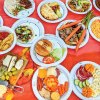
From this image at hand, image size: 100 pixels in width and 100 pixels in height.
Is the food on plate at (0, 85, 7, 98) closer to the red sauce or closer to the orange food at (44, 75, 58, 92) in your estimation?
the orange food at (44, 75, 58, 92)

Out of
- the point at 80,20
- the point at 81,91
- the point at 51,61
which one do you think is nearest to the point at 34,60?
the point at 51,61

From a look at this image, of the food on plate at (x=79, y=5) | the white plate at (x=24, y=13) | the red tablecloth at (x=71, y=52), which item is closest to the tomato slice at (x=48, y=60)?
the red tablecloth at (x=71, y=52)

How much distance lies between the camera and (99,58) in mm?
2275

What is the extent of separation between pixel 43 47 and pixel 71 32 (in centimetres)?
32

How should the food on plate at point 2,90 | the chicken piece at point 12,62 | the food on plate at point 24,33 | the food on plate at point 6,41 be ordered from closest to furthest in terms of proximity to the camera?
the food on plate at point 2,90 < the chicken piece at point 12,62 < the food on plate at point 6,41 < the food on plate at point 24,33

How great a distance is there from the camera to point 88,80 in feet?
6.93

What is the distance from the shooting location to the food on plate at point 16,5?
2.41 meters

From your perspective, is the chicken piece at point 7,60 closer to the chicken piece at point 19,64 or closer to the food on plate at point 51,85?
the chicken piece at point 19,64

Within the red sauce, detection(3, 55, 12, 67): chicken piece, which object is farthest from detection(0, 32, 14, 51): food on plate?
detection(3, 55, 12, 67): chicken piece

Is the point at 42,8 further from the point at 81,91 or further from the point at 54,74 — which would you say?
the point at 81,91

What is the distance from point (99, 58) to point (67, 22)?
1.46ft

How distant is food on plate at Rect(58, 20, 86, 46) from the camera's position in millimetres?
2295

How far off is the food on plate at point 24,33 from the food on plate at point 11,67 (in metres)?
0.20

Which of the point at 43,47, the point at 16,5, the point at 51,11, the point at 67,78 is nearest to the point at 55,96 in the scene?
the point at 67,78
